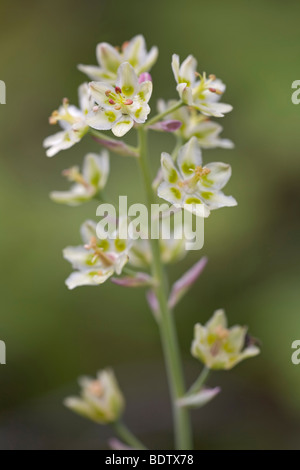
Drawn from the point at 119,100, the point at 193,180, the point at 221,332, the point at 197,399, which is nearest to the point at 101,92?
the point at 119,100

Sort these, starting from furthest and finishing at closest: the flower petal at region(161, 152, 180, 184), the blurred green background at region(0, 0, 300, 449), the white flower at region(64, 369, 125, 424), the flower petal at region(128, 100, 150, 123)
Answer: the blurred green background at region(0, 0, 300, 449)
the white flower at region(64, 369, 125, 424)
the flower petal at region(161, 152, 180, 184)
the flower petal at region(128, 100, 150, 123)

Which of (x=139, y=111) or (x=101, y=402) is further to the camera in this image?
(x=101, y=402)

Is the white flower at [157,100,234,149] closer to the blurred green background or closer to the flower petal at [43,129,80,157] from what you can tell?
the flower petal at [43,129,80,157]

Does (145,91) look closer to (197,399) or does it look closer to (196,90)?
(196,90)

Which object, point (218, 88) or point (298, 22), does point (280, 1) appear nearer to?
point (298, 22)

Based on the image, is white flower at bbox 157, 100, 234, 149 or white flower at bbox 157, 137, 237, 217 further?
white flower at bbox 157, 100, 234, 149

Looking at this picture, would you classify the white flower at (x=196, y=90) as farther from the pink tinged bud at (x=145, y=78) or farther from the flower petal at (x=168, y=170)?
the flower petal at (x=168, y=170)

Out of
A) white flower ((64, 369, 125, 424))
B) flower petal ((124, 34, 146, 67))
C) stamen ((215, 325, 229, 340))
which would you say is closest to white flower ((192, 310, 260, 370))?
stamen ((215, 325, 229, 340))
